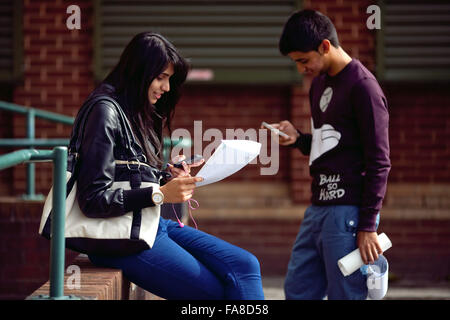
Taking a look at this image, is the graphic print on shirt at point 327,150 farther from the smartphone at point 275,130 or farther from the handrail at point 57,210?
the handrail at point 57,210

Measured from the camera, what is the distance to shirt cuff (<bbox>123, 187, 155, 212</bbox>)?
2406 mm

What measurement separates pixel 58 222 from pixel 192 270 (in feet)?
1.78

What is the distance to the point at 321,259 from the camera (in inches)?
114

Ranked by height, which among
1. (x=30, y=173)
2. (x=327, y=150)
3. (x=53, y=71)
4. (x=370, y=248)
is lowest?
(x=30, y=173)

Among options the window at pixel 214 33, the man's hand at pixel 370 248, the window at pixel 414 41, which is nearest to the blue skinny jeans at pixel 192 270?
the man's hand at pixel 370 248

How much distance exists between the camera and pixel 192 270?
98.9 inches

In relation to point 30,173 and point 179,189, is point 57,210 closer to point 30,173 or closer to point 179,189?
point 179,189

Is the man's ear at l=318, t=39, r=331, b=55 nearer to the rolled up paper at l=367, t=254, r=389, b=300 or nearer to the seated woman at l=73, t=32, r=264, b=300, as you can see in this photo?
the seated woman at l=73, t=32, r=264, b=300

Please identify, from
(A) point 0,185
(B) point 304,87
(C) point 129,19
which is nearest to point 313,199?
(B) point 304,87

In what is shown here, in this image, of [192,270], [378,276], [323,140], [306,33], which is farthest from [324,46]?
[192,270]

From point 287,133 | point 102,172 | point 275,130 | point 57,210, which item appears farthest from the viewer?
point 287,133

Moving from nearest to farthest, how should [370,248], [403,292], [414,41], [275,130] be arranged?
[370,248] → [275,130] → [403,292] → [414,41]

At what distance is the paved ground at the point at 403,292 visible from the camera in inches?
201

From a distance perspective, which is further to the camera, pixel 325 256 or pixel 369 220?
pixel 325 256
